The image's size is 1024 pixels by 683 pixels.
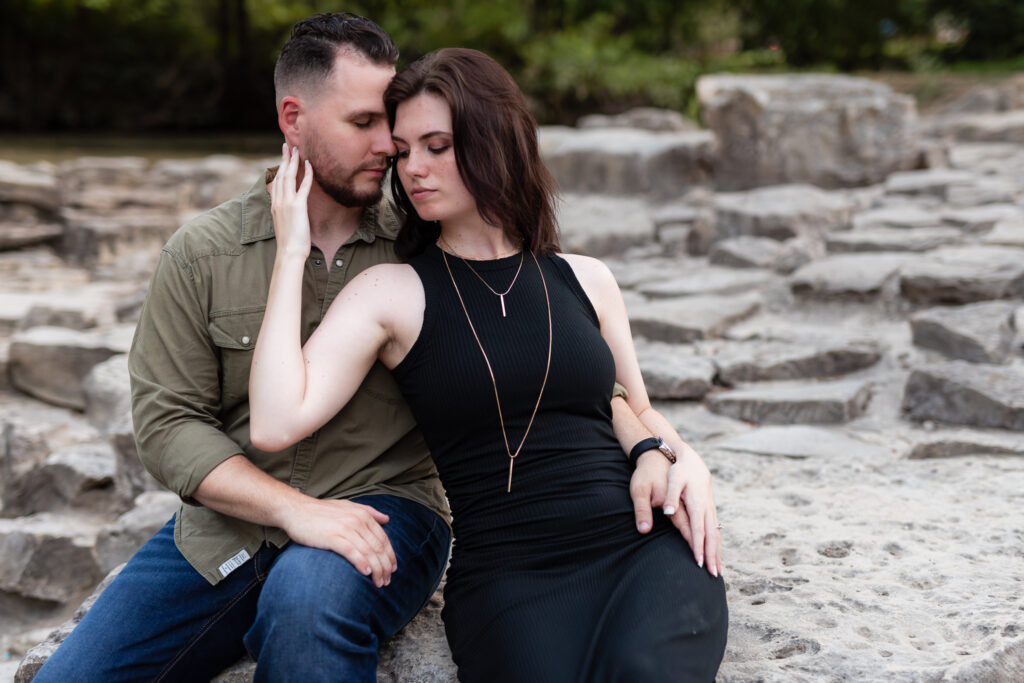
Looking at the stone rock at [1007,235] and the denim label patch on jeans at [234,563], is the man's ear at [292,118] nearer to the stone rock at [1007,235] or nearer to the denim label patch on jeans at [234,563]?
the denim label patch on jeans at [234,563]

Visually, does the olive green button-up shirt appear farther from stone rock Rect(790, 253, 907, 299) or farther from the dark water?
the dark water

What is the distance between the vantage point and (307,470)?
2.01 m

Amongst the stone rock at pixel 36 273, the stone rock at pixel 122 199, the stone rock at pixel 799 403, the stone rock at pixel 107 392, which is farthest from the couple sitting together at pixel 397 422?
the stone rock at pixel 122 199

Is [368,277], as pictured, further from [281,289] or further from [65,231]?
[65,231]

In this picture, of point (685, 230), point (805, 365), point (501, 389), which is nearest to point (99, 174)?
point (685, 230)

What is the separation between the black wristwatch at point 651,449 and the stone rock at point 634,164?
16.6 feet

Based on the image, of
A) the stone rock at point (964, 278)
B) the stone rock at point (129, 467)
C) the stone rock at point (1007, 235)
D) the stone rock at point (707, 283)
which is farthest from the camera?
the stone rock at point (707, 283)

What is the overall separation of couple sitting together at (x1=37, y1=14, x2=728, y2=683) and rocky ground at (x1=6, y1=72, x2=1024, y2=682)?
229 mm

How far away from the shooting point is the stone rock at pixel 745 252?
515cm

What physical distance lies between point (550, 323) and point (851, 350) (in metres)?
2.16

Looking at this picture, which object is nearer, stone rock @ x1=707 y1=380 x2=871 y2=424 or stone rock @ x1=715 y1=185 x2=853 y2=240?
stone rock @ x1=707 y1=380 x2=871 y2=424

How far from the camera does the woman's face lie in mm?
1993

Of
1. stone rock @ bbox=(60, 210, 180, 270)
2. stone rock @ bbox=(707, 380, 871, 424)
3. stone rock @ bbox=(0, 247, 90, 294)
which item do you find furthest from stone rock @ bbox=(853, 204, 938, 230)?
stone rock @ bbox=(0, 247, 90, 294)

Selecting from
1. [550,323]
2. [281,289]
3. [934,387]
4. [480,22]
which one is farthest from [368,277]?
[480,22]
